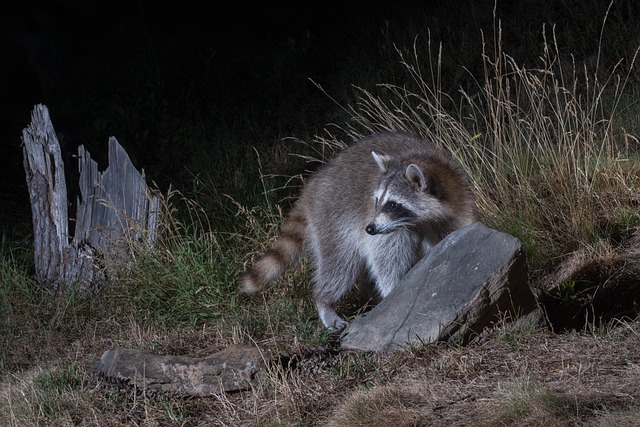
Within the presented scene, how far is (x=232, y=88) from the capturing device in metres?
8.70

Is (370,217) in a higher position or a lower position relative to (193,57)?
lower

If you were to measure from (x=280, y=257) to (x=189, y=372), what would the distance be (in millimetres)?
1137

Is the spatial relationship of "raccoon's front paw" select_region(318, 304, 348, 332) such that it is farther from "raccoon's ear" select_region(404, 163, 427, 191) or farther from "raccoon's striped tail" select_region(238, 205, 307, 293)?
"raccoon's ear" select_region(404, 163, 427, 191)

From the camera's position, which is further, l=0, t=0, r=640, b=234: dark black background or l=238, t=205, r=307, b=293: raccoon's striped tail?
l=0, t=0, r=640, b=234: dark black background

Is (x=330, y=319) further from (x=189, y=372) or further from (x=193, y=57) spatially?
(x=193, y=57)

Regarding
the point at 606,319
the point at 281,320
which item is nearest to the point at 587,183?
the point at 606,319

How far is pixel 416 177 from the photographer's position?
15.5 ft

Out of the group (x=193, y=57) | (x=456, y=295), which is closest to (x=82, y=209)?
(x=456, y=295)

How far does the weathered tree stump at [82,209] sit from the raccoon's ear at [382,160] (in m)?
1.38

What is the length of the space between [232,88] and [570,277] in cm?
452

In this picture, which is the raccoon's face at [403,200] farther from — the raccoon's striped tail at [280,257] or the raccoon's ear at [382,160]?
the raccoon's striped tail at [280,257]

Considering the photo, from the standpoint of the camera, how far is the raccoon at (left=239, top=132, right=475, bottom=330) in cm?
475

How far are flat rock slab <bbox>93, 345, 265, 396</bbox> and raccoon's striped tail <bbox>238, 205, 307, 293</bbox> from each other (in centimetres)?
82

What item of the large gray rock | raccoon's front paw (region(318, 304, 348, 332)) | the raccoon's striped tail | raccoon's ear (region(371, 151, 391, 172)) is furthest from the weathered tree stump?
the large gray rock
